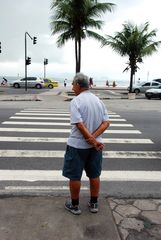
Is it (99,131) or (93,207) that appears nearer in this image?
(99,131)

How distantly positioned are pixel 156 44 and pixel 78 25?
9975 mm

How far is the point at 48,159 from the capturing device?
7066 mm

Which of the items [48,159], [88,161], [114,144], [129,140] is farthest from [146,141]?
[88,161]

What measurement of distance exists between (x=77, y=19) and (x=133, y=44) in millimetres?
7920

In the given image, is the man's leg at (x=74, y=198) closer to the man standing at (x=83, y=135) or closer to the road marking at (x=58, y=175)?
the man standing at (x=83, y=135)

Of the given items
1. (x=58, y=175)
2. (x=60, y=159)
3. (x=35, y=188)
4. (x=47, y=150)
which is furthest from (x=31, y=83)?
(x=35, y=188)

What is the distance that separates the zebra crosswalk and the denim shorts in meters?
1.13

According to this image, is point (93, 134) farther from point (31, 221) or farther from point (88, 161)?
point (31, 221)

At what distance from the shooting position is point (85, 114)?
4.15 metres

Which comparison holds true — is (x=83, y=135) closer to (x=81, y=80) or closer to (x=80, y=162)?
(x=80, y=162)

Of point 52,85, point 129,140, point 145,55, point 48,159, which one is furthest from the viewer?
point 52,85

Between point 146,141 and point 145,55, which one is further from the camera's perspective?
point 145,55

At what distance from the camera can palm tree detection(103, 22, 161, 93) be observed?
33.2 m

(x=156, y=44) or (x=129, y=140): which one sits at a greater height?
(x=156, y=44)
